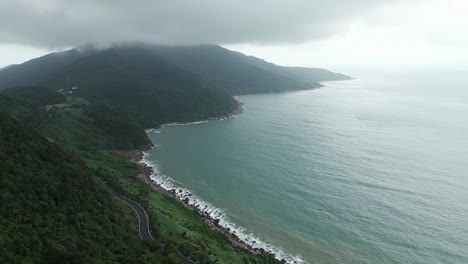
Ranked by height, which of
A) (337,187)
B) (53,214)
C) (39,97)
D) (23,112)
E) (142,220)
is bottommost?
(337,187)

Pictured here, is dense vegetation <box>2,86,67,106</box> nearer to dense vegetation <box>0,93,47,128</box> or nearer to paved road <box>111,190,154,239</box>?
dense vegetation <box>0,93,47,128</box>

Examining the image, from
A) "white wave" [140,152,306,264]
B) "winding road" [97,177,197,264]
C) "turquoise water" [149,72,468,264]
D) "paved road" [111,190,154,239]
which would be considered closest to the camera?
"winding road" [97,177,197,264]

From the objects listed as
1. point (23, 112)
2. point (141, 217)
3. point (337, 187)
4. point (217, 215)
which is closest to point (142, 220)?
point (141, 217)

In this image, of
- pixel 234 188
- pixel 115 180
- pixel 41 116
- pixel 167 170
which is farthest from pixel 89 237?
pixel 41 116

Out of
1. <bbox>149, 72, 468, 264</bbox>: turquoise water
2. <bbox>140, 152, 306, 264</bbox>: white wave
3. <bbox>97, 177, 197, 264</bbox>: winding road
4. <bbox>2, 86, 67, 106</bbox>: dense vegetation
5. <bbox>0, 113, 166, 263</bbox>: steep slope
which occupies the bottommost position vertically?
<bbox>140, 152, 306, 264</bbox>: white wave

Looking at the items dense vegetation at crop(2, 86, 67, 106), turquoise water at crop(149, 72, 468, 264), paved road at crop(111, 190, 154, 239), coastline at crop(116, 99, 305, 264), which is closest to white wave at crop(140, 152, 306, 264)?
coastline at crop(116, 99, 305, 264)

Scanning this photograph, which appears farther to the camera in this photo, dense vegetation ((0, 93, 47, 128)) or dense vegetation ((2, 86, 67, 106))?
dense vegetation ((2, 86, 67, 106))

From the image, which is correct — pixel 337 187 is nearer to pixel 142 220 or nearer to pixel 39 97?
pixel 142 220
